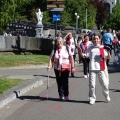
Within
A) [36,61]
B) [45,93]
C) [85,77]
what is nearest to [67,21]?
[36,61]

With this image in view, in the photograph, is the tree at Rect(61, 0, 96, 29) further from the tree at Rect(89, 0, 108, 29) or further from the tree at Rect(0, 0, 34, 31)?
the tree at Rect(0, 0, 34, 31)

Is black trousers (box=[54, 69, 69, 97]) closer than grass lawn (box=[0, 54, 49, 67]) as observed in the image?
Yes

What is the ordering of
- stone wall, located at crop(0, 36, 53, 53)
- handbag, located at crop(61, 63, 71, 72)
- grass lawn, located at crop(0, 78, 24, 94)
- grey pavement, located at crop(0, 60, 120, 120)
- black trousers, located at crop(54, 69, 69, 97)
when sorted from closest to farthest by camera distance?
grey pavement, located at crop(0, 60, 120, 120) → handbag, located at crop(61, 63, 71, 72) → black trousers, located at crop(54, 69, 69, 97) → grass lawn, located at crop(0, 78, 24, 94) → stone wall, located at crop(0, 36, 53, 53)

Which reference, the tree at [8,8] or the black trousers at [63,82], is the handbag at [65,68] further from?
the tree at [8,8]

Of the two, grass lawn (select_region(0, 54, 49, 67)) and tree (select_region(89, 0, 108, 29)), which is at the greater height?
tree (select_region(89, 0, 108, 29))

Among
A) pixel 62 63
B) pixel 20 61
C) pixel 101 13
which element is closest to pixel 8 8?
pixel 62 63

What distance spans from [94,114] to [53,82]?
6.52 meters

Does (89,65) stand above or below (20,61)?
above

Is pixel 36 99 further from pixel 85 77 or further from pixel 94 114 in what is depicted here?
pixel 85 77

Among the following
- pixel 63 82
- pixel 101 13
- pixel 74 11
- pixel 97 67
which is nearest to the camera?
pixel 97 67

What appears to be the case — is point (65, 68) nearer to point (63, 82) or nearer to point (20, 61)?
point (63, 82)

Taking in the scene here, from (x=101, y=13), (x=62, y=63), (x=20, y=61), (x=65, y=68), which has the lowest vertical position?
(x=20, y=61)

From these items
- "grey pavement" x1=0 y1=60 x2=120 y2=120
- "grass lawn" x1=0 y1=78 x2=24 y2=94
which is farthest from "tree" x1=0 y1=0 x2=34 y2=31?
"grey pavement" x1=0 y1=60 x2=120 y2=120

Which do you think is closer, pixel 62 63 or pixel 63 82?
pixel 62 63
